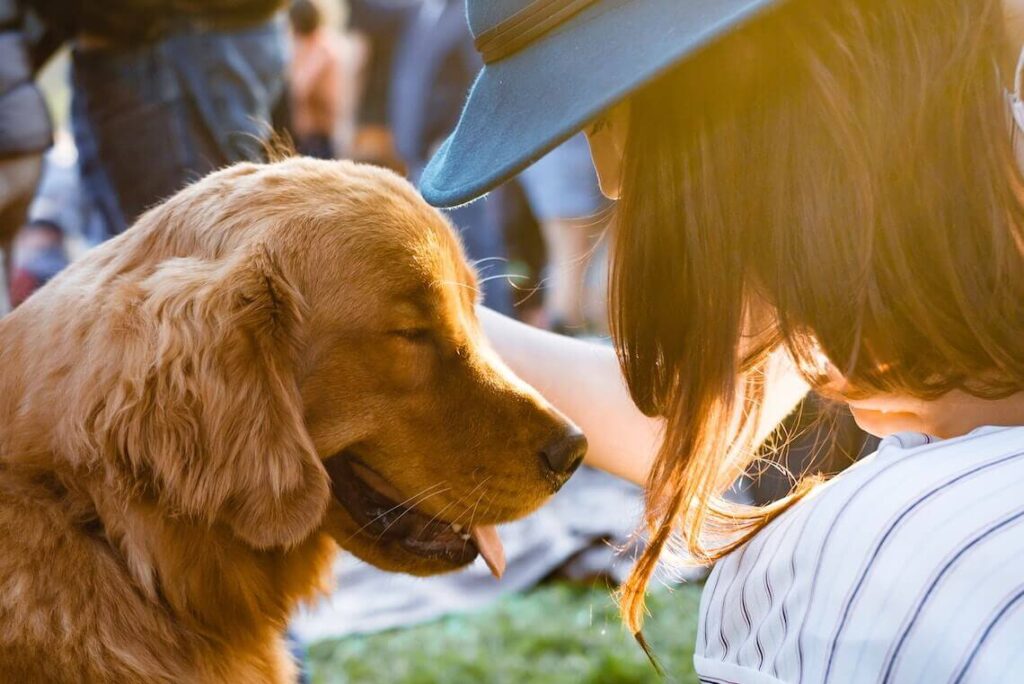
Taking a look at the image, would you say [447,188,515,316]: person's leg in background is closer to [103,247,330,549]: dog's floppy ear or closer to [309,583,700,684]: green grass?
[309,583,700,684]: green grass

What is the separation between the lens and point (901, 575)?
1.33 m

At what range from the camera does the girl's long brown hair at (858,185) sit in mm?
1440

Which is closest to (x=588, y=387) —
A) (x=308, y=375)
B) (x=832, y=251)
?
(x=308, y=375)

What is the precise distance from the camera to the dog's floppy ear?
1924mm

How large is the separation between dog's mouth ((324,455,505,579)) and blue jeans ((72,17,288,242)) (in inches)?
72.5

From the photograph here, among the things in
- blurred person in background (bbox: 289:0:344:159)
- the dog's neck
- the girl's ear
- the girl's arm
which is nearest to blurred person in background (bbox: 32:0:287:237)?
the girl's arm

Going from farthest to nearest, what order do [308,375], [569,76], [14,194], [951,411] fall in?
[14,194] < [308,375] < [951,411] < [569,76]

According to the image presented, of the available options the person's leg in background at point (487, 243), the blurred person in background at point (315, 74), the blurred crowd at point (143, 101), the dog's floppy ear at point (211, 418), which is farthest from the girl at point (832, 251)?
the blurred person in background at point (315, 74)

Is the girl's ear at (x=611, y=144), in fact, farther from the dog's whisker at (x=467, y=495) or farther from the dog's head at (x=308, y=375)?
the dog's whisker at (x=467, y=495)

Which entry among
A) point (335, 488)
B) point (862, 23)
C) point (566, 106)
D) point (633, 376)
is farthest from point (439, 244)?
point (862, 23)

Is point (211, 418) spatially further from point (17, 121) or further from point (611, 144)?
point (17, 121)

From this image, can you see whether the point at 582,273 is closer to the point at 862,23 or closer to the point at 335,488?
the point at 335,488

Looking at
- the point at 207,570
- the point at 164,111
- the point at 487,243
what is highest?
the point at 164,111

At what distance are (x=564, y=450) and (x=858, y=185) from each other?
1.05 m
